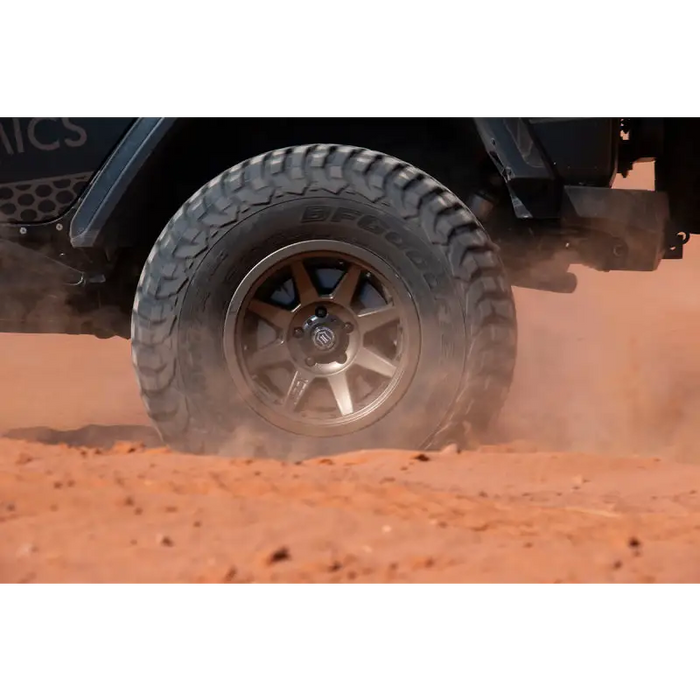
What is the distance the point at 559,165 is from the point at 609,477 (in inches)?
50.2

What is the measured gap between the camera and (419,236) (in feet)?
11.6

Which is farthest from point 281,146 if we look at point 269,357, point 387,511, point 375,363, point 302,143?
point 387,511

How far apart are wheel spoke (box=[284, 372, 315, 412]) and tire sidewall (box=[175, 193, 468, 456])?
0.11 m

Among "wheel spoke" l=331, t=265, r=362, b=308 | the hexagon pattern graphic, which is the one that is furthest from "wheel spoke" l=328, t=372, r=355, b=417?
the hexagon pattern graphic

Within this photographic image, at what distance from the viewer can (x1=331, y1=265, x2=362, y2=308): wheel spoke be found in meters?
3.59

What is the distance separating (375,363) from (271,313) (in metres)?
0.44

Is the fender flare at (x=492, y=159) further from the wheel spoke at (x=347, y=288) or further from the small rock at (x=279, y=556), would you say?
the small rock at (x=279, y=556)

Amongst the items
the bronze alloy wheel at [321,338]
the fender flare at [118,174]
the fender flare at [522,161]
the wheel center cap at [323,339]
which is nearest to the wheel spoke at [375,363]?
the bronze alloy wheel at [321,338]

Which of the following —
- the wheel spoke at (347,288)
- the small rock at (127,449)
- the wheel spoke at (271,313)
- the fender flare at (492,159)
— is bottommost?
the small rock at (127,449)

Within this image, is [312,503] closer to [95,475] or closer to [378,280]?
[95,475]

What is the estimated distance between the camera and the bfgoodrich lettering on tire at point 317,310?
11.5 feet

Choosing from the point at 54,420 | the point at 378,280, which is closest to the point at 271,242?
the point at 378,280

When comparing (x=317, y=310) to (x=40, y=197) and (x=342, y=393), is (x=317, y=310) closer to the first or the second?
(x=342, y=393)

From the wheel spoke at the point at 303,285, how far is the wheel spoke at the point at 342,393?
304 mm
